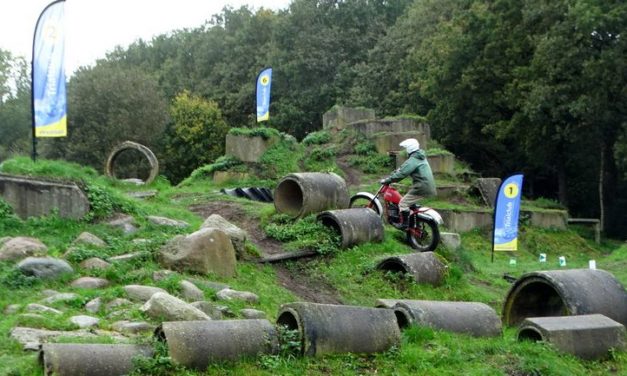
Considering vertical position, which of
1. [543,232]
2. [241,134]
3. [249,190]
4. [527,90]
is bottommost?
[543,232]

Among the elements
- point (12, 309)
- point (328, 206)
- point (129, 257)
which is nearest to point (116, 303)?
point (12, 309)

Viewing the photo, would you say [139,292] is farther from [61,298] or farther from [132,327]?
[132,327]

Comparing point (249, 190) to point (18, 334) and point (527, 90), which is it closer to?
point (18, 334)

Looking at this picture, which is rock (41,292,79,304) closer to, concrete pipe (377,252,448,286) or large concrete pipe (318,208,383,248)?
concrete pipe (377,252,448,286)

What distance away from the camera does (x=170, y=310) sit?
7633mm

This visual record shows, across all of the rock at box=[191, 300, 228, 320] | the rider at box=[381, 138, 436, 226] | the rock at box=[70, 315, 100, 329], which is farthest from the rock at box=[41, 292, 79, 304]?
the rider at box=[381, 138, 436, 226]

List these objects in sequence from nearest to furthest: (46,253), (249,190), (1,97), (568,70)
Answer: (46,253)
(249,190)
(568,70)
(1,97)

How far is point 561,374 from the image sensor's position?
7.33m

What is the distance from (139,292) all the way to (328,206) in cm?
596

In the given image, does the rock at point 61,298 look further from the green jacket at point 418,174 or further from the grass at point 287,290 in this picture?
the green jacket at point 418,174

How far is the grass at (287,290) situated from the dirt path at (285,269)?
0.06 m

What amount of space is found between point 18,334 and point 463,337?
4320 millimetres

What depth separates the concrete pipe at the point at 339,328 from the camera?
7133mm

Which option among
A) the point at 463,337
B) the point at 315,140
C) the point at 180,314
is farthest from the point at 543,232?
the point at 180,314
